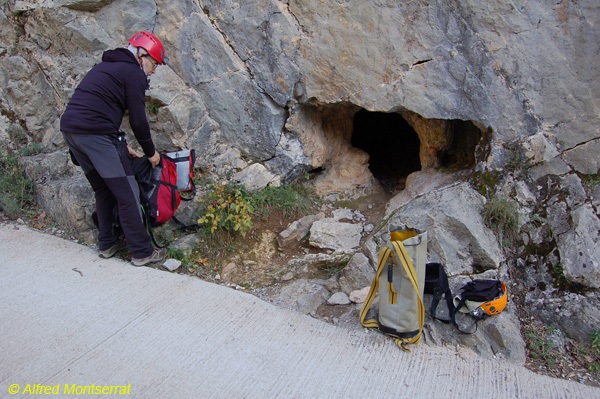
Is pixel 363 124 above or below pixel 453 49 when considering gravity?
below

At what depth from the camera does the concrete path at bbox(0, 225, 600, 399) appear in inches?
100

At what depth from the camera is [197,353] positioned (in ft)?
9.14

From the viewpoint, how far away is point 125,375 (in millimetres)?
2582

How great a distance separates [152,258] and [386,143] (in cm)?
394

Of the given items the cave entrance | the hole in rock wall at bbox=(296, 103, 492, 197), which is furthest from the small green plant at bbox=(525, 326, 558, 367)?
the cave entrance

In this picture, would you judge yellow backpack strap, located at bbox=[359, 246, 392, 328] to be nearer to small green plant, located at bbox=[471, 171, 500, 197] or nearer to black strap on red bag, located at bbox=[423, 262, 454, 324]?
black strap on red bag, located at bbox=[423, 262, 454, 324]

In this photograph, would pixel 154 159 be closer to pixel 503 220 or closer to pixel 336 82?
pixel 336 82

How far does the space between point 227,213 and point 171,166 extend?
0.68 m

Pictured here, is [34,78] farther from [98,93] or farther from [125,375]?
[125,375]

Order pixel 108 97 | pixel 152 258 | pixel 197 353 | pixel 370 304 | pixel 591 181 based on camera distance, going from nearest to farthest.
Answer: pixel 197 353 → pixel 370 304 → pixel 108 97 → pixel 591 181 → pixel 152 258

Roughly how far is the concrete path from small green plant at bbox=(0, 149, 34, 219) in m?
1.20

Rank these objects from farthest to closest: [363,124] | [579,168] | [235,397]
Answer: [363,124] < [579,168] < [235,397]

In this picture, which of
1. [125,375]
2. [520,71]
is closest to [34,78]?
[125,375]

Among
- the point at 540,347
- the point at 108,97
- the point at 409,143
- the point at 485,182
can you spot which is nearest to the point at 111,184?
the point at 108,97
